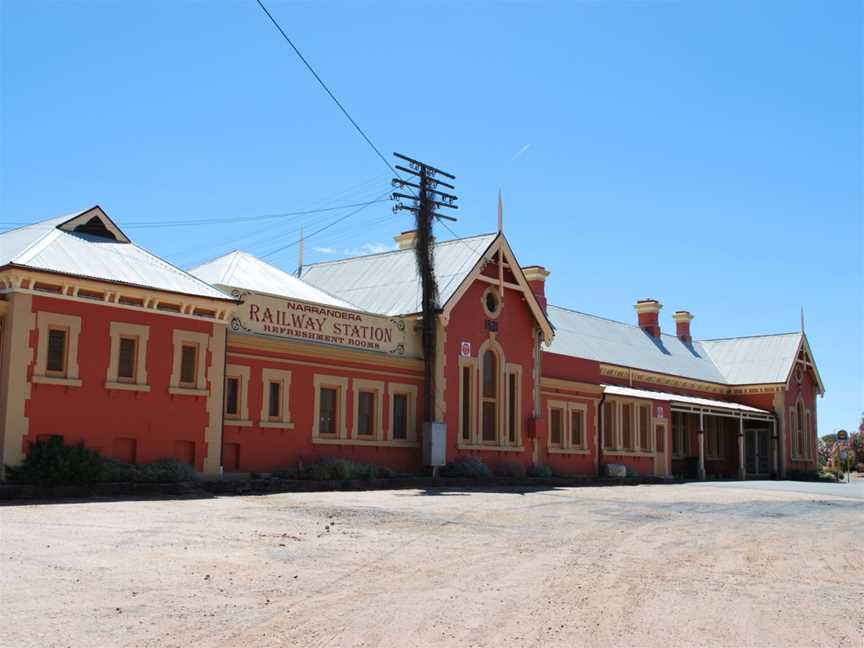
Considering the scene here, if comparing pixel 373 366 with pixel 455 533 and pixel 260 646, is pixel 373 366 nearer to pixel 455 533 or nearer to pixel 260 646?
pixel 455 533

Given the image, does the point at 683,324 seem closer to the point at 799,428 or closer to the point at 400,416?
the point at 799,428

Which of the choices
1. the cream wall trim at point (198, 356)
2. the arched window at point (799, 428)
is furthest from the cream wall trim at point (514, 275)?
the arched window at point (799, 428)

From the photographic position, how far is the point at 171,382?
22.1 m

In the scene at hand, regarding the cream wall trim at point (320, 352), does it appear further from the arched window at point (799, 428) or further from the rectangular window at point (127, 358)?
the arched window at point (799, 428)

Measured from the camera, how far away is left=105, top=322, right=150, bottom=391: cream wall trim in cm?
2103

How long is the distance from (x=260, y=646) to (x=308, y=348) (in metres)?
18.9

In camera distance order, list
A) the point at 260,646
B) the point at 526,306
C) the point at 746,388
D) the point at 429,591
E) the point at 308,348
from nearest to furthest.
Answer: the point at 260,646 → the point at 429,591 → the point at 308,348 → the point at 526,306 → the point at 746,388

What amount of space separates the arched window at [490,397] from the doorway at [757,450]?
948 inches

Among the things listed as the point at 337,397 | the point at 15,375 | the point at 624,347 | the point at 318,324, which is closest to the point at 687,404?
the point at 624,347

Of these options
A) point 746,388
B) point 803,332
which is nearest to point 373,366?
point 746,388

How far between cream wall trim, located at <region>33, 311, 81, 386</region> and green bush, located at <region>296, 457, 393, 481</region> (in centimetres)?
660

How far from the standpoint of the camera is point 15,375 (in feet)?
63.4

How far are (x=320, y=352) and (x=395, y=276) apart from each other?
7.54 m

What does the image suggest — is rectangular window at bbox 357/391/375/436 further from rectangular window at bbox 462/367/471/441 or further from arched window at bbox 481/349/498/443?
arched window at bbox 481/349/498/443
